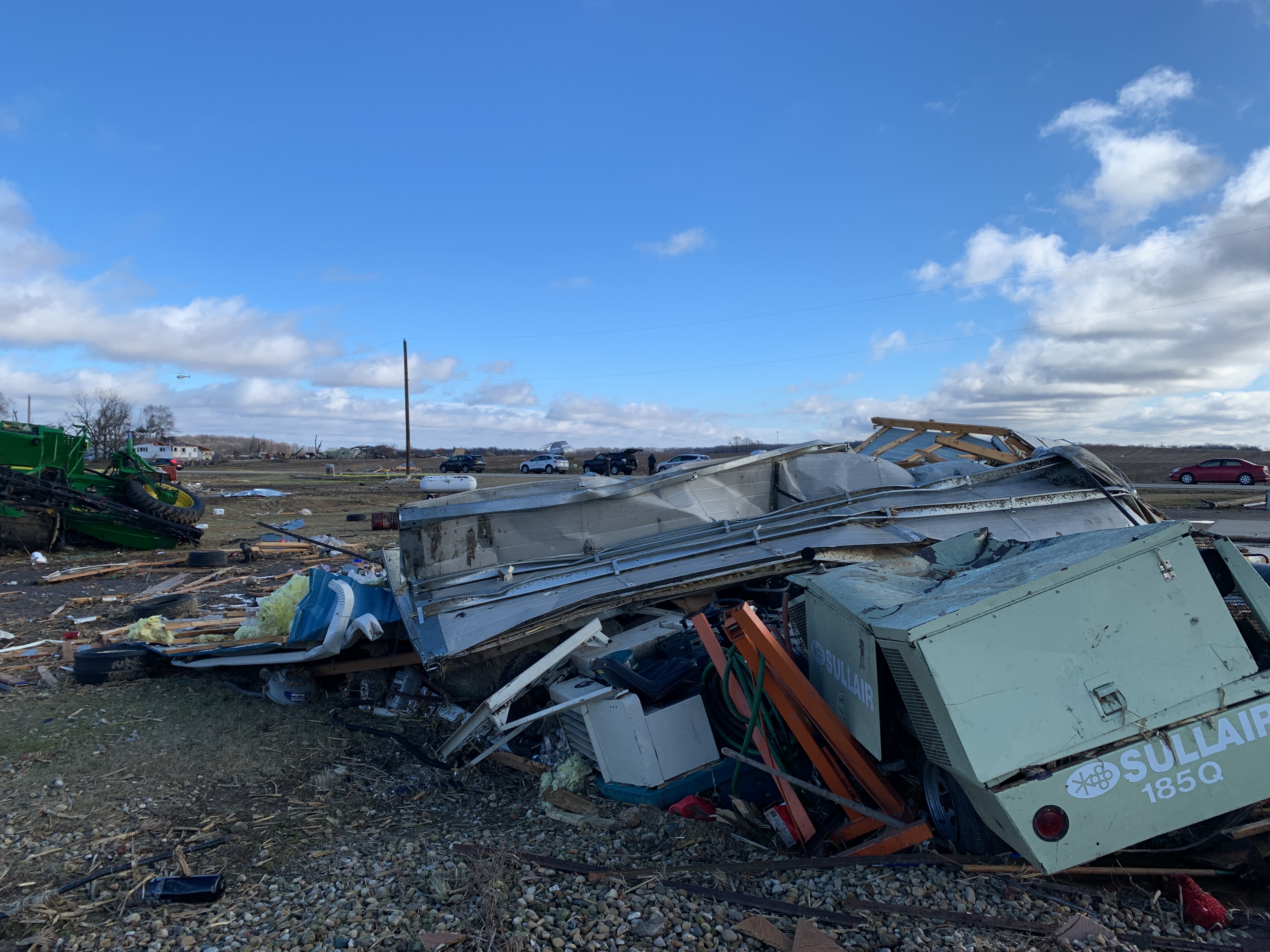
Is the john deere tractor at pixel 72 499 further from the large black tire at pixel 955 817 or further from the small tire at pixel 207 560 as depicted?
the large black tire at pixel 955 817

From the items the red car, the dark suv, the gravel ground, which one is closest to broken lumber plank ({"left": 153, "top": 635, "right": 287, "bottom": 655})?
the gravel ground

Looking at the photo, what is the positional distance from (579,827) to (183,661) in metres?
4.04

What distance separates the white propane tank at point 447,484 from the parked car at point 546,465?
14.4 m

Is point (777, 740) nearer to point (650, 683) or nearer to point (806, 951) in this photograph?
point (650, 683)

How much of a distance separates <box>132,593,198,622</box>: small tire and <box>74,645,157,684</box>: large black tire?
1.76m

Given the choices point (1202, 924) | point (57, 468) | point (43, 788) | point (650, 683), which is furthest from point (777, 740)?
point (57, 468)

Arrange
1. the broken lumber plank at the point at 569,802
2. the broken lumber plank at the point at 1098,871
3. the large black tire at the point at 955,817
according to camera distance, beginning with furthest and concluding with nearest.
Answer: the broken lumber plank at the point at 569,802, the large black tire at the point at 955,817, the broken lumber plank at the point at 1098,871

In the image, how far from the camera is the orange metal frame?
3350mm

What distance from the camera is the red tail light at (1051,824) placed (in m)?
2.58

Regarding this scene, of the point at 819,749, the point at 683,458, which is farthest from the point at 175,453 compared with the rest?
the point at 819,749

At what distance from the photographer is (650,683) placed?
412 cm

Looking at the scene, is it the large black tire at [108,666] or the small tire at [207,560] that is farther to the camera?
the small tire at [207,560]

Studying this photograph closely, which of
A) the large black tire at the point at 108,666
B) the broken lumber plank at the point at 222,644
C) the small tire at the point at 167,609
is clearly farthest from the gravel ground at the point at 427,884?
the small tire at the point at 167,609

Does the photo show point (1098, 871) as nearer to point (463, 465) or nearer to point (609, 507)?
point (609, 507)
